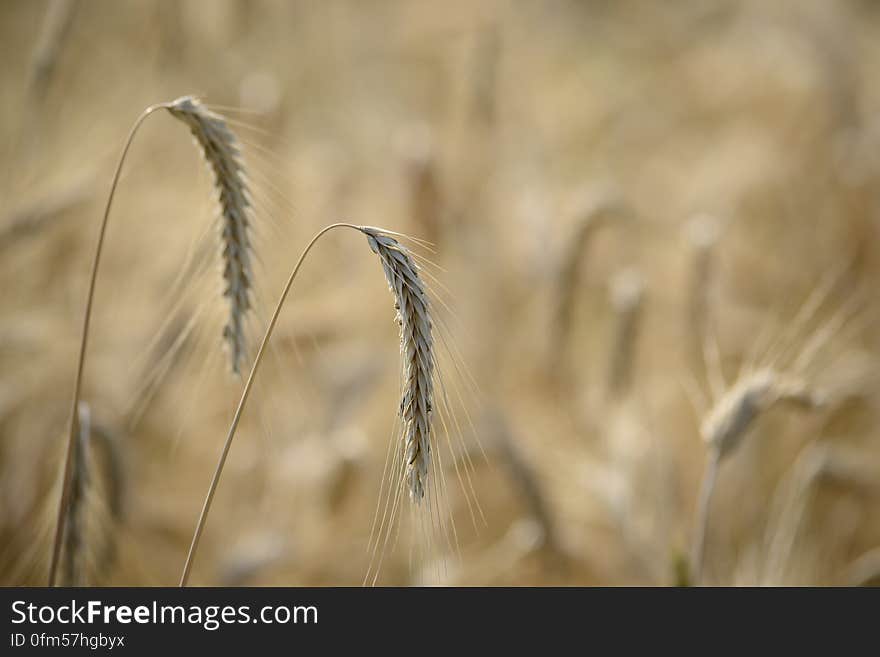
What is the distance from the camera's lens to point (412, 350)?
2.16 ft

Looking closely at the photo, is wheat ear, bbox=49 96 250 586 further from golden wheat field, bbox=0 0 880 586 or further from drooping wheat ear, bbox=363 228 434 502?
drooping wheat ear, bbox=363 228 434 502

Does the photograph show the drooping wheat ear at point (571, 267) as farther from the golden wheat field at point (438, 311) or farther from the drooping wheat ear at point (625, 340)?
the drooping wheat ear at point (625, 340)

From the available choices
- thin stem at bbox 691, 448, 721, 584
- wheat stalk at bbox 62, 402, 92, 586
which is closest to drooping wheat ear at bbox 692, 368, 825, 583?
thin stem at bbox 691, 448, 721, 584

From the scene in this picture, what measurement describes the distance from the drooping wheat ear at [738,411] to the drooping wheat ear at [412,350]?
19.8 inches

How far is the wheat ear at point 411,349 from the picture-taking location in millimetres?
641

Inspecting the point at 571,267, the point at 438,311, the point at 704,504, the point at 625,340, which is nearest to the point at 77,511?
the point at 438,311

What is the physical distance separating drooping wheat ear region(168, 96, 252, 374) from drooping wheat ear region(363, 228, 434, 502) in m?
0.20

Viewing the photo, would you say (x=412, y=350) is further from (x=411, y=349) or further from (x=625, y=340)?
(x=625, y=340)

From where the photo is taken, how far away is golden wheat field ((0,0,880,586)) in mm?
1149

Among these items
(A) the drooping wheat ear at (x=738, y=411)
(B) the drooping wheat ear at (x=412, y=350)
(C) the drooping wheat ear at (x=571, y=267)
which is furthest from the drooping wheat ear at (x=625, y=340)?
(B) the drooping wheat ear at (x=412, y=350)

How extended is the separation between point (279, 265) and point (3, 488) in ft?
2.90
